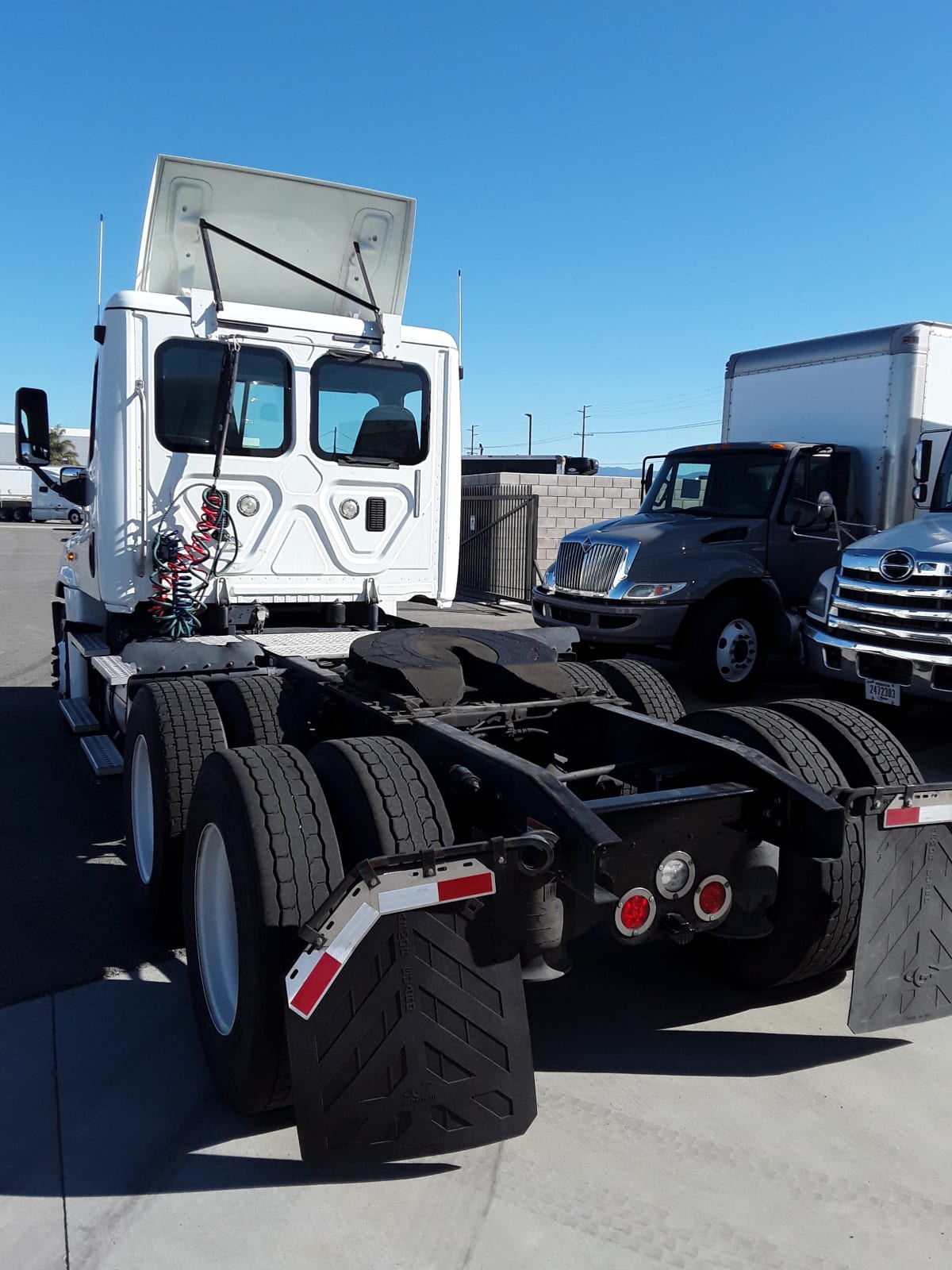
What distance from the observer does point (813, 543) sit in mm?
10555

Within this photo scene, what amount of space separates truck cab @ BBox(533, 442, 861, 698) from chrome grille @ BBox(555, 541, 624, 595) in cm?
1

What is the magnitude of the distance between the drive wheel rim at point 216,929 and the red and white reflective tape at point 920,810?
2.05 metres

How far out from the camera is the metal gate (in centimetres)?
1747

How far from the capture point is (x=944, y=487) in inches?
356

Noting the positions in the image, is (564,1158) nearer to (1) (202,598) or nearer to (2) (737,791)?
(2) (737,791)

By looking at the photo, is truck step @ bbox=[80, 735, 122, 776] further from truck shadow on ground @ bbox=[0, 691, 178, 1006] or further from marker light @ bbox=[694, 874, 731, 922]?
marker light @ bbox=[694, 874, 731, 922]

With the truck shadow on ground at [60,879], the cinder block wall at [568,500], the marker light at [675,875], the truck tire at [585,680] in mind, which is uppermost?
the cinder block wall at [568,500]

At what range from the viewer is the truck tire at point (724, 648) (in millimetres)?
9898

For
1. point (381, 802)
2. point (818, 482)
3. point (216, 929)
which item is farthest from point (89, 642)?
point (818, 482)

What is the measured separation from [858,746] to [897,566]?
450 centimetres

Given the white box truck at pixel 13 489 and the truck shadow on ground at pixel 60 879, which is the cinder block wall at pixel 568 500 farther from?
the white box truck at pixel 13 489

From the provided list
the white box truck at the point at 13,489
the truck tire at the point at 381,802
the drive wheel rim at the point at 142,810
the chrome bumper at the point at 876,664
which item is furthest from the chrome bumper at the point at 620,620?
the white box truck at the point at 13,489

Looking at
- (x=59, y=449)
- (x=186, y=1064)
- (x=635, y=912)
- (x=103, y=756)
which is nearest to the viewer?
(x=635, y=912)

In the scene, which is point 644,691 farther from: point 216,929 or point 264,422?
point 264,422
